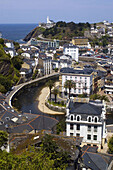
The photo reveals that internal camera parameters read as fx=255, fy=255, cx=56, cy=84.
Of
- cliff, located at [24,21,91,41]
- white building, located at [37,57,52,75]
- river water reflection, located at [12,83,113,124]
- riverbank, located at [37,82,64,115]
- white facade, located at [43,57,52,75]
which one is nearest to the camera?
river water reflection, located at [12,83,113,124]

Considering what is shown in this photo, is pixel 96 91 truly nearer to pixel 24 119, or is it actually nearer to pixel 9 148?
pixel 24 119

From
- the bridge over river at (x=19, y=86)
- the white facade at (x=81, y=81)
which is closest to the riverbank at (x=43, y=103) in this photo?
the white facade at (x=81, y=81)

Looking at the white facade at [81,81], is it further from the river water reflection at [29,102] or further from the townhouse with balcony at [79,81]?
the river water reflection at [29,102]

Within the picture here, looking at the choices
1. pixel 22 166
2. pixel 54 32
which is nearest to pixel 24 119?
pixel 22 166

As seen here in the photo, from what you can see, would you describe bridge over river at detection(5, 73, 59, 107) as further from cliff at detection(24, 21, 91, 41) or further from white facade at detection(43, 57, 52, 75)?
cliff at detection(24, 21, 91, 41)

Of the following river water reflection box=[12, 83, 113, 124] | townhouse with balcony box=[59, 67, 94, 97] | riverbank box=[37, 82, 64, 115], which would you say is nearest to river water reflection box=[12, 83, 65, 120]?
river water reflection box=[12, 83, 113, 124]

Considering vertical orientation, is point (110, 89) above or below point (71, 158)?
below
